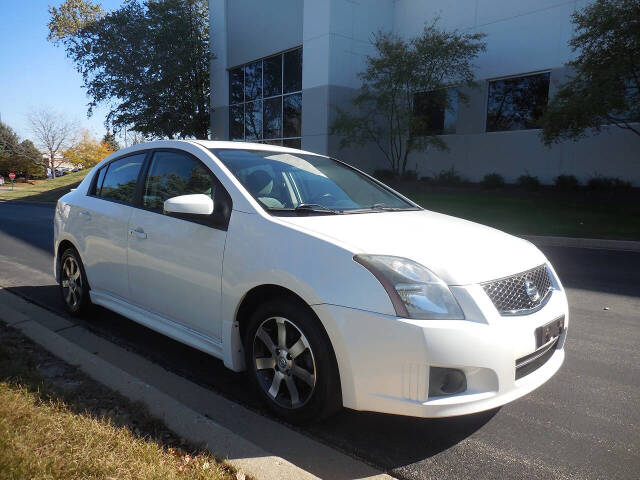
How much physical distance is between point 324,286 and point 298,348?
45 cm

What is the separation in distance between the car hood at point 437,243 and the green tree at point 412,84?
14.0 m

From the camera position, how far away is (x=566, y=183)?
15555 millimetres

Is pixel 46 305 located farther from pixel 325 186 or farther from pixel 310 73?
pixel 310 73

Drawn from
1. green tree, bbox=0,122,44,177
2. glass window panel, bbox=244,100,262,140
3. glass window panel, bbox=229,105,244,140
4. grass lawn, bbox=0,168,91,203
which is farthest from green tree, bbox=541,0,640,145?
green tree, bbox=0,122,44,177

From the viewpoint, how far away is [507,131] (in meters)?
17.2

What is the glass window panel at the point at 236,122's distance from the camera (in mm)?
24703

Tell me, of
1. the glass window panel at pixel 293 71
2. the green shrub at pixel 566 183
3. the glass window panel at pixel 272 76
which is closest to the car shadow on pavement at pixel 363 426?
the green shrub at pixel 566 183

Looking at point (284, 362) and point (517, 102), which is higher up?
point (517, 102)

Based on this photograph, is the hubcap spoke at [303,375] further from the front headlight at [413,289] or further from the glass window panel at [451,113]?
the glass window panel at [451,113]

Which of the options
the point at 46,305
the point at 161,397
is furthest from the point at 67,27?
the point at 161,397

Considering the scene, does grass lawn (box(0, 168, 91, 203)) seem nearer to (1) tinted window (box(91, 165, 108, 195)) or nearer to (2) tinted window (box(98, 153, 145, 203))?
(1) tinted window (box(91, 165, 108, 195))

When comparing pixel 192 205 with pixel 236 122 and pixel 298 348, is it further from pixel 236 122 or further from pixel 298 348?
pixel 236 122

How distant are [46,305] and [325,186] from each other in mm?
3602

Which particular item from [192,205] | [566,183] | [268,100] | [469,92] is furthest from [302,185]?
[268,100]
